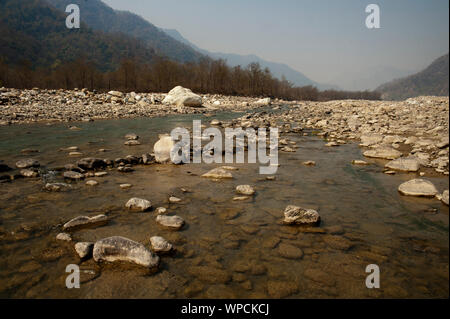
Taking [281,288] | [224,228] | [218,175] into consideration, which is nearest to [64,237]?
[224,228]

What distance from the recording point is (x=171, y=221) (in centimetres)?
342

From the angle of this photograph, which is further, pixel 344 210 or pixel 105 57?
pixel 105 57

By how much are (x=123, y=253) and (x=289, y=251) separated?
1738mm

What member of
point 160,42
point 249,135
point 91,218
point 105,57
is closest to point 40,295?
point 91,218

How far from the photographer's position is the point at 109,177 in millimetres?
5492

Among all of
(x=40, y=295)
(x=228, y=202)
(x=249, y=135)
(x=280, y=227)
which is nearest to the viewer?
(x=40, y=295)

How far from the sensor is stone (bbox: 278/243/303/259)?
2768mm

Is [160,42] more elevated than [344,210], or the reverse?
[160,42]

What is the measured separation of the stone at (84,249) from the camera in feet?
8.76

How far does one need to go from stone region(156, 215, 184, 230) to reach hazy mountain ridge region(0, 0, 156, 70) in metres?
83.0

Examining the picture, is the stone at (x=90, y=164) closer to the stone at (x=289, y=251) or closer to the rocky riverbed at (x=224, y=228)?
the rocky riverbed at (x=224, y=228)

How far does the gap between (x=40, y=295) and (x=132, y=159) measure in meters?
4.71
